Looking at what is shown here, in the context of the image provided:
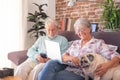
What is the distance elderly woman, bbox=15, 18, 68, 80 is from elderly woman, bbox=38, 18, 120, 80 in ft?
0.86

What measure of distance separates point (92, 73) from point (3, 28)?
256 centimetres

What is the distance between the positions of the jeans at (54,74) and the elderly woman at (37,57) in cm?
25

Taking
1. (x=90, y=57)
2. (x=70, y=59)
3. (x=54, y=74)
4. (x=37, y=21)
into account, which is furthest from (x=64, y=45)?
(x=37, y=21)

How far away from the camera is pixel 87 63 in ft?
7.04

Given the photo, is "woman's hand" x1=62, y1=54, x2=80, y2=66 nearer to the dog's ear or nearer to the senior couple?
the senior couple

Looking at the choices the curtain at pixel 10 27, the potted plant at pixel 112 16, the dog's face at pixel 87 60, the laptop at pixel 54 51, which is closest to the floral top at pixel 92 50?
the laptop at pixel 54 51

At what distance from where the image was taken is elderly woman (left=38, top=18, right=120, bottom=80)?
2.27m

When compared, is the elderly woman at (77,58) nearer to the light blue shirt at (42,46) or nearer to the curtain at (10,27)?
the light blue shirt at (42,46)

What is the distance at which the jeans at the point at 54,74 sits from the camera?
2307 mm

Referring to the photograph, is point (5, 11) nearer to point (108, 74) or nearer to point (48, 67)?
point (48, 67)

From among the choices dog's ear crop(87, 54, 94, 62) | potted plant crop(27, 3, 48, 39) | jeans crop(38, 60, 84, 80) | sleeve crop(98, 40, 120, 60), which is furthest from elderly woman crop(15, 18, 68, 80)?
potted plant crop(27, 3, 48, 39)

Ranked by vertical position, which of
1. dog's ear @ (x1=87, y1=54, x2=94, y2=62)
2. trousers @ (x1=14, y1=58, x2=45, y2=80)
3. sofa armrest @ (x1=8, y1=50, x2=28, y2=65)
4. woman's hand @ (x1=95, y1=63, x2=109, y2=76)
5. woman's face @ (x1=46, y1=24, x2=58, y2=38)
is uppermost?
woman's face @ (x1=46, y1=24, x2=58, y2=38)

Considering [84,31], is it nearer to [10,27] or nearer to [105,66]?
[105,66]

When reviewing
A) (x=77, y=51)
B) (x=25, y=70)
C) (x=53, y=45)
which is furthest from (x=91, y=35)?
(x=25, y=70)
